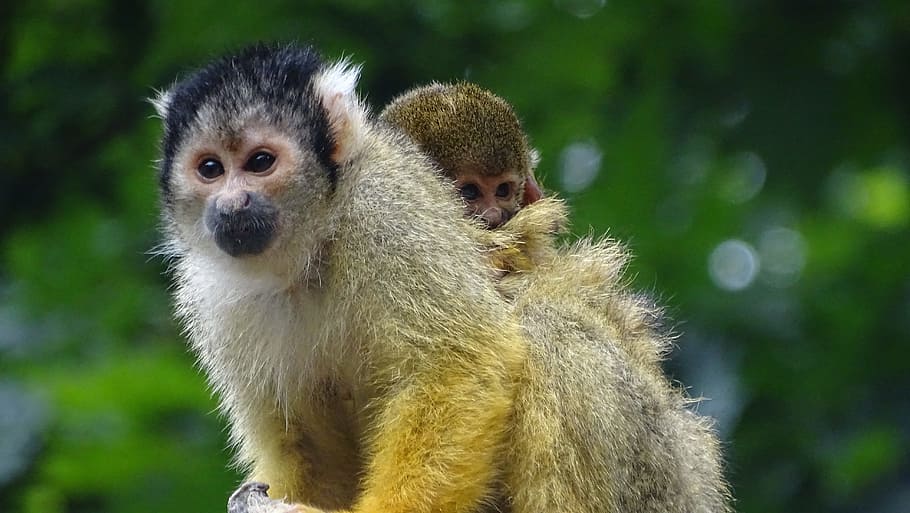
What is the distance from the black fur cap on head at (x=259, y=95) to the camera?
5.47m

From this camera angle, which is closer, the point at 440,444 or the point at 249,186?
the point at 440,444

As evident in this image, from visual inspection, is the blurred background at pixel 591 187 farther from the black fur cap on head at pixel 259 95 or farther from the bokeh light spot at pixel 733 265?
the black fur cap on head at pixel 259 95

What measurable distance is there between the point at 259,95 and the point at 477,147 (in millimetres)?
1107

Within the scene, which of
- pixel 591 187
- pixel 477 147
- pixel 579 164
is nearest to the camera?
pixel 477 147

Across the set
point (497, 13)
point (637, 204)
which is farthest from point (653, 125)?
point (497, 13)

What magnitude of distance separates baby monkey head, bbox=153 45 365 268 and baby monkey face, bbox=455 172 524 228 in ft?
2.30

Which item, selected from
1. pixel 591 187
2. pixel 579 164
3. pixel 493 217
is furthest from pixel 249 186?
pixel 579 164

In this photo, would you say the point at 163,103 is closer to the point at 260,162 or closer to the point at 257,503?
the point at 260,162

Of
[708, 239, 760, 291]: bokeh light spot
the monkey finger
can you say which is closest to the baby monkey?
the monkey finger

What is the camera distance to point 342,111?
18.2ft

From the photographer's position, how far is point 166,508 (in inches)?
292

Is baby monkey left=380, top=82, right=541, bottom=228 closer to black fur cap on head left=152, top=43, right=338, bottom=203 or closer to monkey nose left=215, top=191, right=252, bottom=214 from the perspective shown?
black fur cap on head left=152, top=43, right=338, bottom=203

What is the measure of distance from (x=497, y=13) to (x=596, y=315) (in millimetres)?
4032

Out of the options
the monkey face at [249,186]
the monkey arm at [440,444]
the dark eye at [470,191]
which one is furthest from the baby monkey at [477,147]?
the monkey arm at [440,444]
